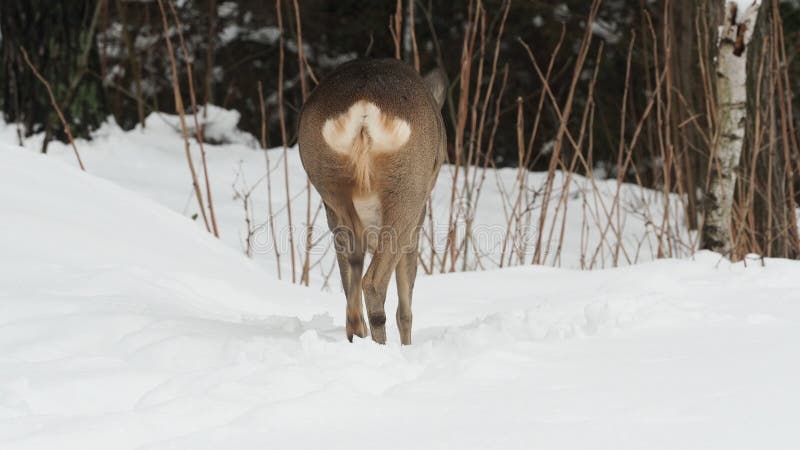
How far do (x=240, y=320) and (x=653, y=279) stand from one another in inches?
75.7

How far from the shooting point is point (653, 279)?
461cm

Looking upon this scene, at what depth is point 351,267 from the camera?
368cm

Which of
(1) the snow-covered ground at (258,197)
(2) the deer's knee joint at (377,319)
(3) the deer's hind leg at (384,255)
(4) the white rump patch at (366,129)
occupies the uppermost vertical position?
(4) the white rump patch at (366,129)

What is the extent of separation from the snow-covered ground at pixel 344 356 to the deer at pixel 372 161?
1.10ft

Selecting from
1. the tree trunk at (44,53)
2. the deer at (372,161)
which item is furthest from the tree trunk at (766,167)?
the tree trunk at (44,53)

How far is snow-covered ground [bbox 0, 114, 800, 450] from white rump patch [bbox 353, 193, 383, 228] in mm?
449

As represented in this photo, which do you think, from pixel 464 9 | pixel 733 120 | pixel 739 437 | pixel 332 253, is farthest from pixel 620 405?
pixel 464 9

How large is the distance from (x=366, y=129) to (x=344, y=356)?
2.47 ft

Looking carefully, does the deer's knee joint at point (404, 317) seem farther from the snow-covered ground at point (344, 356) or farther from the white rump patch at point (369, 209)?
the white rump patch at point (369, 209)

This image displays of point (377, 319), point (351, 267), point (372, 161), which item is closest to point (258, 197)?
point (351, 267)

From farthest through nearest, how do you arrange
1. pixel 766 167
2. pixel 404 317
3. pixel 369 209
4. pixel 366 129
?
1. pixel 766 167
2. pixel 404 317
3. pixel 369 209
4. pixel 366 129

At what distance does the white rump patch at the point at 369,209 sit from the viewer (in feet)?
11.0

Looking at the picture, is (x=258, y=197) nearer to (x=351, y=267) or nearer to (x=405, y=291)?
(x=405, y=291)

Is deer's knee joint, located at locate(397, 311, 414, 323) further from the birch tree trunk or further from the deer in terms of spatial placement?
the birch tree trunk
